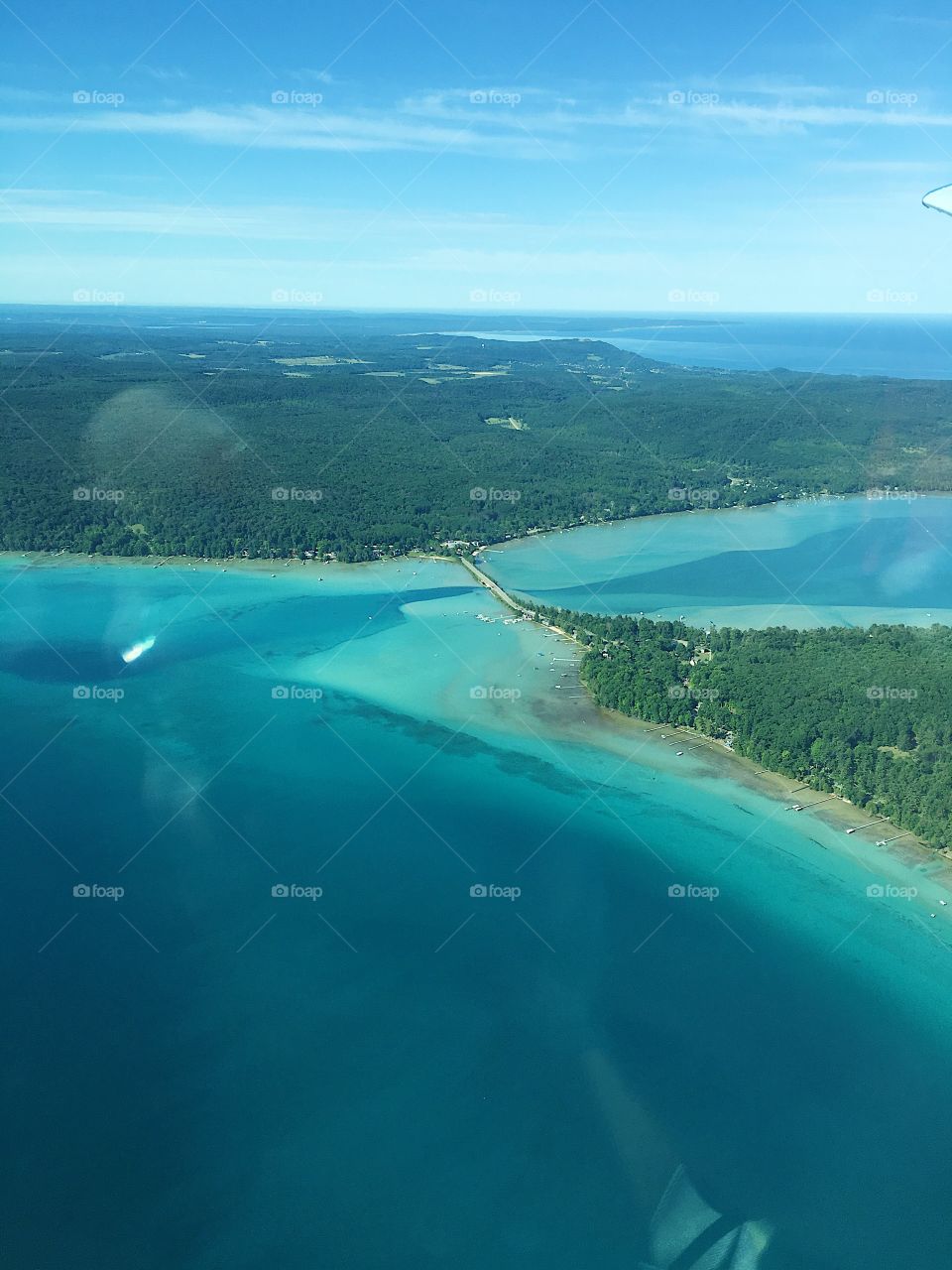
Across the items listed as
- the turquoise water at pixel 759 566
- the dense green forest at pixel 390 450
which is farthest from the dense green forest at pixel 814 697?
the dense green forest at pixel 390 450

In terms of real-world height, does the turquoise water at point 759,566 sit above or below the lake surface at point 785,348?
below

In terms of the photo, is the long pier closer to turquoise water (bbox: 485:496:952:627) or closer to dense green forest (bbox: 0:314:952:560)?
turquoise water (bbox: 485:496:952:627)

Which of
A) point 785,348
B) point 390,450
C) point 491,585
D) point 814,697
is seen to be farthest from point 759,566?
point 785,348

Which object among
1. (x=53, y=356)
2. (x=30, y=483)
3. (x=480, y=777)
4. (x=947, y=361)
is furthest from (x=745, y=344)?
(x=480, y=777)

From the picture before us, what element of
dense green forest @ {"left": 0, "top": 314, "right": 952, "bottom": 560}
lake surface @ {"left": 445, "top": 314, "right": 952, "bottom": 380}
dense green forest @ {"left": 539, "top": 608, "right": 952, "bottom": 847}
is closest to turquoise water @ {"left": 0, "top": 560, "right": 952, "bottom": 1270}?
dense green forest @ {"left": 539, "top": 608, "right": 952, "bottom": 847}

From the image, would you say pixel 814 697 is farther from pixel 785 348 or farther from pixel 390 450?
pixel 785 348

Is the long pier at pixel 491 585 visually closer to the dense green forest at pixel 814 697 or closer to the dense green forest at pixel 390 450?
the dense green forest at pixel 814 697
